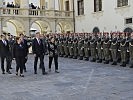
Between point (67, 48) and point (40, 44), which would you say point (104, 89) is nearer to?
point (40, 44)

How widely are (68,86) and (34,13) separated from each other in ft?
75.5

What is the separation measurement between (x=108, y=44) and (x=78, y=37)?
13.1 feet

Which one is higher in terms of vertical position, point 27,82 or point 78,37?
point 78,37

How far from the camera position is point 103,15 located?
31.5m

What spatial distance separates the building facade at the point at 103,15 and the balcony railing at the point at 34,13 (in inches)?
50.4

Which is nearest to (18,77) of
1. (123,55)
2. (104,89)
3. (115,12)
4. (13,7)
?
(104,89)

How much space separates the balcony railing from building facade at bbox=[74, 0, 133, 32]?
50.4 inches

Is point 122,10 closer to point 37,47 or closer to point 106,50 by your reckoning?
point 106,50

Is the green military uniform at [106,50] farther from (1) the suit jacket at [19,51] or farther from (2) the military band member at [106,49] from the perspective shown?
(1) the suit jacket at [19,51]

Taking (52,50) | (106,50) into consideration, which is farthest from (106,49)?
(52,50)

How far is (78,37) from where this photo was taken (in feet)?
73.9

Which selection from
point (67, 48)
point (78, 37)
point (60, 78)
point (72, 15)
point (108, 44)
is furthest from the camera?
point (72, 15)

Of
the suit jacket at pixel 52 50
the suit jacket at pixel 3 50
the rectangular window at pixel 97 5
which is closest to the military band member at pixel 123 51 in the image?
the suit jacket at pixel 52 50

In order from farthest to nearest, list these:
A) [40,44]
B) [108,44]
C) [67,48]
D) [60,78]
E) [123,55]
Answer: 1. [67,48]
2. [108,44]
3. [123,55]
4. [40,44]
5. [60,78]
